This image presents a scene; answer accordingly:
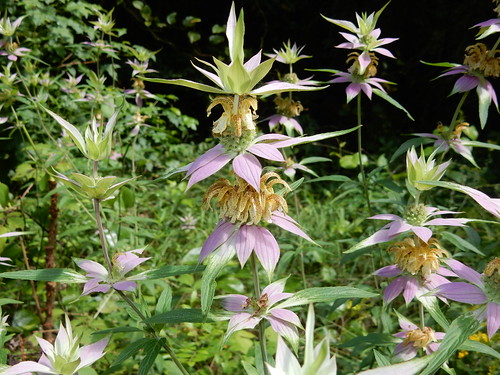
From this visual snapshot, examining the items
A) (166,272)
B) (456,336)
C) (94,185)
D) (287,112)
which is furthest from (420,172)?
(287,112)

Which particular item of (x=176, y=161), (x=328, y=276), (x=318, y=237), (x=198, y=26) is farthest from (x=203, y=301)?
(x=198, y=26)

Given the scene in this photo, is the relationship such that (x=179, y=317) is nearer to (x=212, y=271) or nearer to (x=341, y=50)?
(x=212, y=271)

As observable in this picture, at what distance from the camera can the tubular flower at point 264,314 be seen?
2.55 ft

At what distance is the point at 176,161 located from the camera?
15.9 feet

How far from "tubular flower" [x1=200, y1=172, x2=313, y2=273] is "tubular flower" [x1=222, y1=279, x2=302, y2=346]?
0.12 m

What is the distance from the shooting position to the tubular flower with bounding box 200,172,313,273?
756mm

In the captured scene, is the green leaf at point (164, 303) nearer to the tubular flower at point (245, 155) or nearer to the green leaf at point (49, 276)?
the green leaf at point (49, 276)

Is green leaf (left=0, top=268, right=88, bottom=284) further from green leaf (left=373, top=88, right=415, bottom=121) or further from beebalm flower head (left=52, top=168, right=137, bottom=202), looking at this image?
green leaf (left=373, top=88, right=415, bottom=121)

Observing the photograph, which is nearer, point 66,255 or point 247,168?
point 247,168

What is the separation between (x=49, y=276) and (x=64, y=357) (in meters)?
0.18

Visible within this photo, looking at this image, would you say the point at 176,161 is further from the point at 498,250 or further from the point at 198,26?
the point at 498,250

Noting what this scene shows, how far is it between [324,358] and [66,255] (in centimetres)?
268

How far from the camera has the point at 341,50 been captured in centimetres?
498

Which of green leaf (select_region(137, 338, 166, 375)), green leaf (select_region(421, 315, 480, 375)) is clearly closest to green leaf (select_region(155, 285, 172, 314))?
green leaf (select_region(137, 338, 166, 375))
